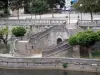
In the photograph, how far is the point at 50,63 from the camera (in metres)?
52.2

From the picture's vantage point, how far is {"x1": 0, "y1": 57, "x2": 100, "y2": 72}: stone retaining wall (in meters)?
50.8

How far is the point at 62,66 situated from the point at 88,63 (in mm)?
3192

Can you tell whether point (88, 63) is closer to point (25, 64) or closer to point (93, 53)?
point (93, 53)

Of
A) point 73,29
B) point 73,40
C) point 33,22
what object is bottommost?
point 73,40

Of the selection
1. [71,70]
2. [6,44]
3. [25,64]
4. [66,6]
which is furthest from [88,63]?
[66,6]

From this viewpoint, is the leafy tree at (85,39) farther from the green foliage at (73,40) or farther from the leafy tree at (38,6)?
the leafy tree at (38,6)

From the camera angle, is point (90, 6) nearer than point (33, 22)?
Yes

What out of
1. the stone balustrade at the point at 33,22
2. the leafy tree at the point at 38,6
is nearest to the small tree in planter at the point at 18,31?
the stone balustrade at the point at 33,22

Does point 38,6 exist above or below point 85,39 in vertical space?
above

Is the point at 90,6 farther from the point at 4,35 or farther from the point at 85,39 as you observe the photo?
the point at 4,35

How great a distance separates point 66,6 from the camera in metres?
87.6

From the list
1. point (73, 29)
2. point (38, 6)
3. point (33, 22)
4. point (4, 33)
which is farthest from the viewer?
point (38, 6)

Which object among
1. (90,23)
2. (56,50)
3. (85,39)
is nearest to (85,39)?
(85,39)

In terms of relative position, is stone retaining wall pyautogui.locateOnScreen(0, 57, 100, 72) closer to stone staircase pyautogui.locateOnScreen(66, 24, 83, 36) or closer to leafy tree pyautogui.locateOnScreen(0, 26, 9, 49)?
leafy tree pyautogui.locateOnScreen(0, 26, 9, 49)
